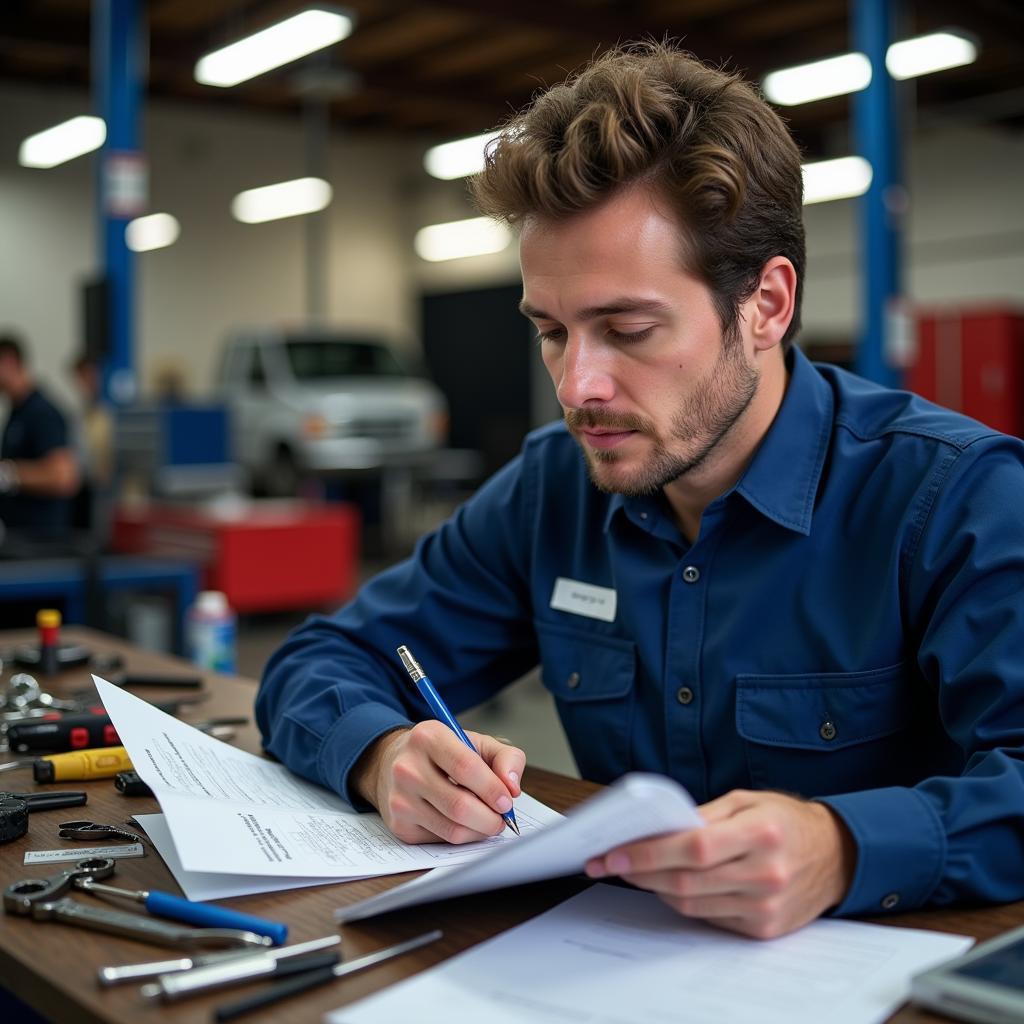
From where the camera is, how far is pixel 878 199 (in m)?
6.04

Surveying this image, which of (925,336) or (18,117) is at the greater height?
(18,117)

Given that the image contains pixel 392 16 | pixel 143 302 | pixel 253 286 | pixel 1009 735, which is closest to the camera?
pixel 1009 735

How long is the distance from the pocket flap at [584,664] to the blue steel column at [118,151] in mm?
4521

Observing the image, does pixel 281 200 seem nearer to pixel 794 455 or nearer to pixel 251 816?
pixel 794 455

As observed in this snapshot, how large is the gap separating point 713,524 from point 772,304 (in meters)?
0.25

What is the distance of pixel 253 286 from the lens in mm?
12750

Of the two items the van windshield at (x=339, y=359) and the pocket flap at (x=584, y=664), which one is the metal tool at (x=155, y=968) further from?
the van windshield at (x=339, y=359)

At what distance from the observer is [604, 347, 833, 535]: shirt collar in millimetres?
1159

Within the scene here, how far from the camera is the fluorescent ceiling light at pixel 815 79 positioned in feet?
23.1

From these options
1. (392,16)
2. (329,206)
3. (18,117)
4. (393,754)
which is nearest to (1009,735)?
(393,754)

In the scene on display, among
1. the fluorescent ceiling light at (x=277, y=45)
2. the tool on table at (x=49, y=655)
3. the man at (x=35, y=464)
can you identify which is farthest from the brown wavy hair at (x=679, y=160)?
the fluorescent ceiling light at (x=277, y=45)

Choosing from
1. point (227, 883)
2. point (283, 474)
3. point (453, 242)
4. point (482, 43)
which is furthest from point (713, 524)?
point (453, 242)

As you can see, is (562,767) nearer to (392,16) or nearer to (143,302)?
(392,16)

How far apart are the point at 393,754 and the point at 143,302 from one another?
11658mm
